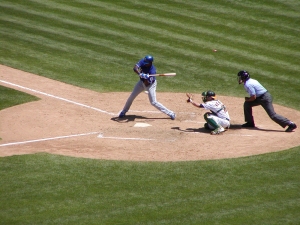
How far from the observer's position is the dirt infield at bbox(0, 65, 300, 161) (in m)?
13.7

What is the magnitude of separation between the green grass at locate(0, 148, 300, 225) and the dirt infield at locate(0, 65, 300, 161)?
2.34ft

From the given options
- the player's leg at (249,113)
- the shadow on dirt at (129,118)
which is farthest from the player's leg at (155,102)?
the player's leg at (249,113)

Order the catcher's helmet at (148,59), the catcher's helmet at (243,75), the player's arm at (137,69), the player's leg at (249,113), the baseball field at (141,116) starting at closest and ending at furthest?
1. the baseball field at (141,116)
2. the catcher's helmet at (243,75)
3. the player's leg at (249,113)
4. the catcher's helmet at (148,59)
5. the player's arm at (137,69)

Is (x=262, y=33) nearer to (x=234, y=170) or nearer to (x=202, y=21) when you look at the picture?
(x=202, y=21)

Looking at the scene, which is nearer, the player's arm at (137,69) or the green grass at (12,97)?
the player's arm at (137,69)

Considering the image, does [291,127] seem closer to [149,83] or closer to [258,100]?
[258,100]

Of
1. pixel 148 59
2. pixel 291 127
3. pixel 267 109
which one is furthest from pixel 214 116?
pixel 148 59

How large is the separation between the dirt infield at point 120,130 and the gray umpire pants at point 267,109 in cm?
32

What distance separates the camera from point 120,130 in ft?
49.8

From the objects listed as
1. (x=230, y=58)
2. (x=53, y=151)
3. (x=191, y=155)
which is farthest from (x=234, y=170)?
(x=230, y=58)

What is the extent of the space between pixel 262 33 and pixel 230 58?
97.7 inches

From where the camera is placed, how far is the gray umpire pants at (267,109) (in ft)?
48.9

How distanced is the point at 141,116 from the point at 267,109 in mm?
3555

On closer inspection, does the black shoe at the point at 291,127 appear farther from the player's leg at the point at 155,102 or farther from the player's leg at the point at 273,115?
the player's leg at the point at 155,102
